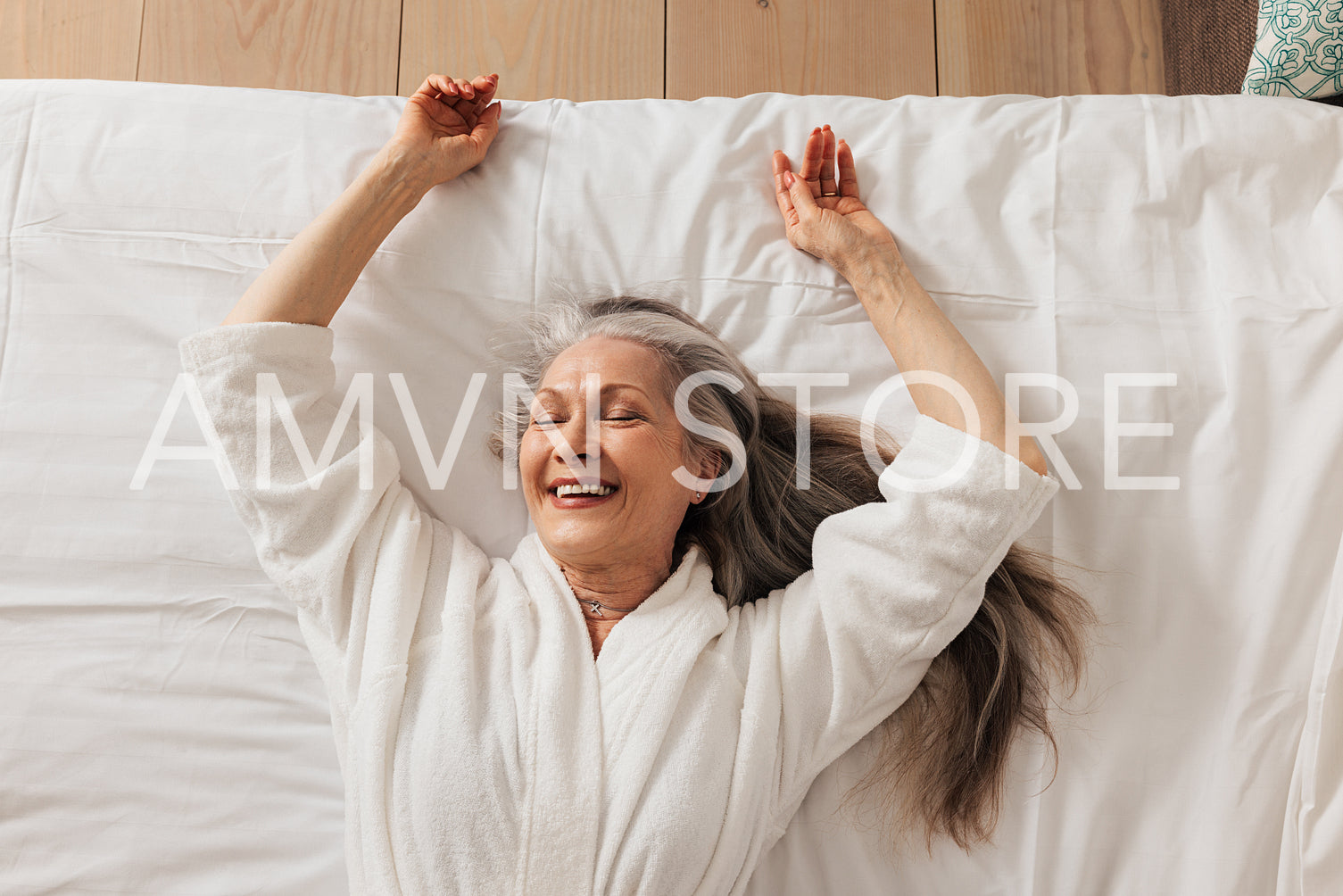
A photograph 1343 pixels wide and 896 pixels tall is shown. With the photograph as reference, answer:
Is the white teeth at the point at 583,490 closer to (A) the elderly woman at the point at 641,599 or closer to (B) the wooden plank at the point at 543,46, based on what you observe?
(A) the elderly woman at the point at 641,599

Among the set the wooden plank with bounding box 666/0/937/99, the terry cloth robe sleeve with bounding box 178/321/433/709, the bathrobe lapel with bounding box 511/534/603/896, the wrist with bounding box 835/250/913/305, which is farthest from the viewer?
the wooden plank with bounding box 666/0/937/99

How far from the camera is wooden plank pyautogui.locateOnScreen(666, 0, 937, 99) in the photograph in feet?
5.59

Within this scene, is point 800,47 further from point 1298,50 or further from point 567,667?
point 567,667

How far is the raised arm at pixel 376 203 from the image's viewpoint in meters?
1.14

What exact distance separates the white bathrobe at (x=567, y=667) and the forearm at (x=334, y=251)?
34 millimetres

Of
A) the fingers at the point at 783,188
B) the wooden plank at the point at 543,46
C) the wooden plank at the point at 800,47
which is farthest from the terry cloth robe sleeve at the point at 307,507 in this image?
the wooden plank at the point at 800,47

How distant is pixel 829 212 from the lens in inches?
48.6

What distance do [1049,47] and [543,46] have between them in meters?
0.94

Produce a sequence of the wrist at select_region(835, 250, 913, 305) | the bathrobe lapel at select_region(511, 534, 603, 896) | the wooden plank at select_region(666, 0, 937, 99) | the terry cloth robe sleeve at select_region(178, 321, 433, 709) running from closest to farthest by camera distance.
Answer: the bathrobe lapel at select_region(511, 534, 603, 896)
the terry cloth robe sleeve at select_region(178, 321, 433, 709)
the wrist at select_region(835, 250, 913, 305)
the wooden plank at select_region(666, 0, 937, 99)

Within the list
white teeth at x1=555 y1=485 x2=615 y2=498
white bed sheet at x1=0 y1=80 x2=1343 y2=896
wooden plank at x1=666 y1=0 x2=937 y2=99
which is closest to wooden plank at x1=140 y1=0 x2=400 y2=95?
white bed sheet at x1=0 y1=80 x2=1343 y2=896

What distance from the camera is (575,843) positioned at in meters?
0.99

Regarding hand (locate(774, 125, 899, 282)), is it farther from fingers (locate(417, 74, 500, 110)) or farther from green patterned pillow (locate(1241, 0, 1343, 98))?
green patterned pillow (locate(1241, 0, 1343, 98))

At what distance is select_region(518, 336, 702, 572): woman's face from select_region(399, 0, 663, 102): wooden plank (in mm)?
Answer: 778

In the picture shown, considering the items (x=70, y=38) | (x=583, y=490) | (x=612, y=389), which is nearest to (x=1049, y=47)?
(x=612, y=389)
